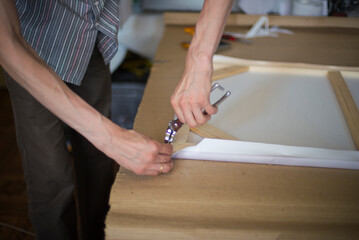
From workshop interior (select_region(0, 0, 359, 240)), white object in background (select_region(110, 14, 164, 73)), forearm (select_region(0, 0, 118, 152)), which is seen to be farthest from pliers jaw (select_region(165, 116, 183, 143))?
white object in background (select_region(110, 14, 164, 73))

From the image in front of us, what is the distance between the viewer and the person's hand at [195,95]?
0.85m

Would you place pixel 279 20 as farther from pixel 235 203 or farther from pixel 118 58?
pixel 235 203

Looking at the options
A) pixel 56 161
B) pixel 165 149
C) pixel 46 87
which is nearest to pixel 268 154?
pixel 165 149

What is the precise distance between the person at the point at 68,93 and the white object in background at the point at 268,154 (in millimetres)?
74

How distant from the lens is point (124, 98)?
5.94ft

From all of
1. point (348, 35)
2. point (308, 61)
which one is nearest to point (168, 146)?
point (308, 61)

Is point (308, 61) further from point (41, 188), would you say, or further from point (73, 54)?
point (41, 188)

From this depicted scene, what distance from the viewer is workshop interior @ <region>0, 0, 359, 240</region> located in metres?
0.69

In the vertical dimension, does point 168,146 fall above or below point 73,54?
below

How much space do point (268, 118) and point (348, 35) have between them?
36.0 inches

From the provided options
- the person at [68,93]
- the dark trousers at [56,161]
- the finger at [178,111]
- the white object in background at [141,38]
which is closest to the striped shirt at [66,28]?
the person at [68,93]

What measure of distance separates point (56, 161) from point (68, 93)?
401mm

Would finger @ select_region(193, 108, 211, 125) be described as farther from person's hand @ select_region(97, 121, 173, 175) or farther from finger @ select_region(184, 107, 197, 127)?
person's hand @ select_region(97, 121, 173, 175)

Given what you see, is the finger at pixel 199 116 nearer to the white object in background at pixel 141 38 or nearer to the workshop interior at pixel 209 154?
the workshop interior at pixel 209 154
